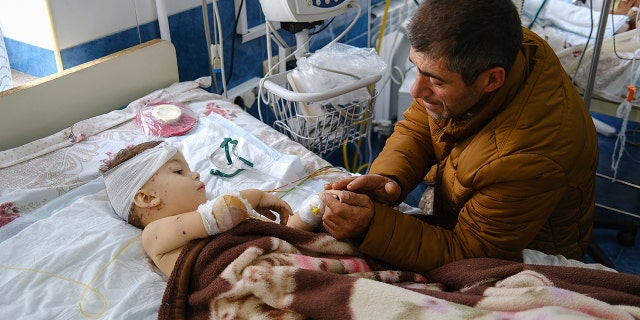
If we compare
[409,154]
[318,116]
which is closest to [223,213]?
[409,154]

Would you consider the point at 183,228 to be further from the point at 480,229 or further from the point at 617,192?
the point at 617,192

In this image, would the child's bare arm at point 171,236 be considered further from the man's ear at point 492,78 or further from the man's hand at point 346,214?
the man's ear at point 492,78

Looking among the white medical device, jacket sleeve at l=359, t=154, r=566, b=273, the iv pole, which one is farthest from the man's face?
the iv pole

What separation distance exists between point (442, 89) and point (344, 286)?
497mm

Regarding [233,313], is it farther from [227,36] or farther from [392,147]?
[227,36]

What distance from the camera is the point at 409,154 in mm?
1591

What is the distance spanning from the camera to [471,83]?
4.00 ft

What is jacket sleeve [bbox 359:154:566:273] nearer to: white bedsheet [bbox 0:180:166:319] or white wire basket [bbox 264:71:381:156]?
white bedsheet [bbox 0:180:166:319]

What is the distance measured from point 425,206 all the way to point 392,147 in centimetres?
62

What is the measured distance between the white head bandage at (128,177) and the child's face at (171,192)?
0.06ft

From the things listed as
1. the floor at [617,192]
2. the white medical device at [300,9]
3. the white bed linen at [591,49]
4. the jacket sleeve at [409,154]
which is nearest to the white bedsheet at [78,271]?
the jacket sleeve at [409,154]

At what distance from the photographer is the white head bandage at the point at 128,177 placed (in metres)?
1.38

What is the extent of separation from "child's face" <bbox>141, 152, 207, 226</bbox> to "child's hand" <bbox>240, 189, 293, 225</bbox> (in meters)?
0.14

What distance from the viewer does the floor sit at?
8.18 feet
